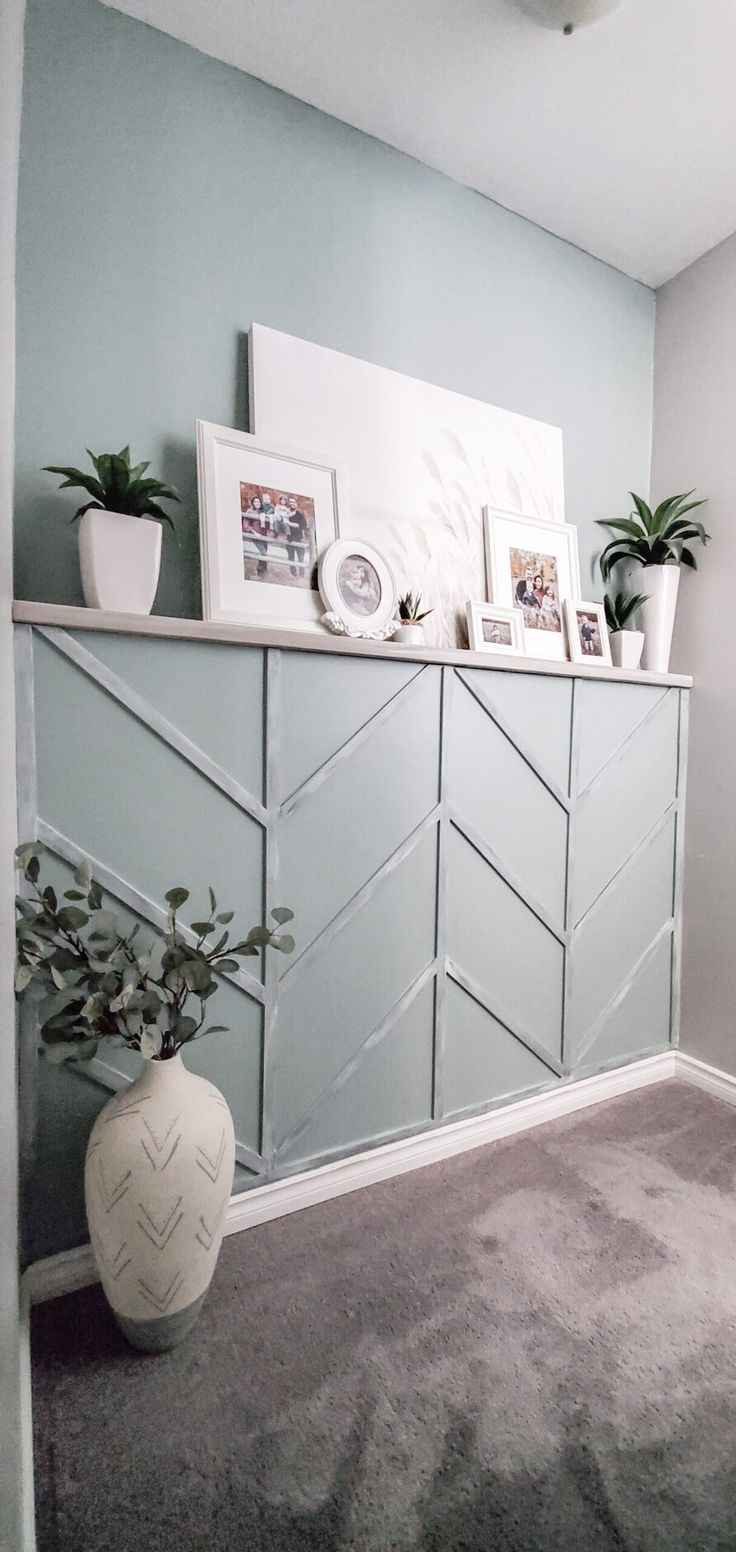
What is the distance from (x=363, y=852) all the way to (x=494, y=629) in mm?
765

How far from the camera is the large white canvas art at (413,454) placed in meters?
1.72

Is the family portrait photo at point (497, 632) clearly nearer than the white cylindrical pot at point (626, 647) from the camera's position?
Yes

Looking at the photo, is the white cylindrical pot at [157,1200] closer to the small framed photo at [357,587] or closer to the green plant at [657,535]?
the small framed photo at [357,587]

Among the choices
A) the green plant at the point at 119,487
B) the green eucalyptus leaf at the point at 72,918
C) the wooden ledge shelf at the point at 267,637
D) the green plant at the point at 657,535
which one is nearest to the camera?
the green eucalyptus leaf at the point at 72,918

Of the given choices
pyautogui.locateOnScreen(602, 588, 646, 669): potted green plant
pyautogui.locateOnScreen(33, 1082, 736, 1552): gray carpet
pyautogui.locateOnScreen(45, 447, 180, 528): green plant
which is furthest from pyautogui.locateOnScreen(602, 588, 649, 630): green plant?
pyautogui.locateOnScreen(33, 1082, 736, 1552): gray carpet

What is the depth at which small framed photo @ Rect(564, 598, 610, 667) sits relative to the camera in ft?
7.08

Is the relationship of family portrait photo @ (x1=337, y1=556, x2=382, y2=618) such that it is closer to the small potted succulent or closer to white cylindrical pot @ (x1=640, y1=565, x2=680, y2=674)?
the small potted succulent

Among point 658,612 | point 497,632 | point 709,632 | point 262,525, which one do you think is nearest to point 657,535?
point 658,612

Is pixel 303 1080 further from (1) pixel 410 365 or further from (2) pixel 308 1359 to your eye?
(1) pixel 410 365

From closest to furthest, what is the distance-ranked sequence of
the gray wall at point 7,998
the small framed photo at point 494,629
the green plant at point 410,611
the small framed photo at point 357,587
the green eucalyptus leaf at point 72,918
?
the gray wall at point 7,998 → the green eucalyptus leaf at point 72,918 → the small framed photo at point 357,587 → the green plant at point 410,611 → the small framed photo at point 494,629

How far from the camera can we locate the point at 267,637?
4.84 ft

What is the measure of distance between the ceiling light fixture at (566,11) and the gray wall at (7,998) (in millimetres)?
1107

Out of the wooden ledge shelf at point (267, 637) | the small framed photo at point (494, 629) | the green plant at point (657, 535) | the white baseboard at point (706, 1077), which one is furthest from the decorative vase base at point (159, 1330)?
the green plant at point (657, 535)

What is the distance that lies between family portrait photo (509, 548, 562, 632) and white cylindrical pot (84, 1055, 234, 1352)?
1544 millimetres
